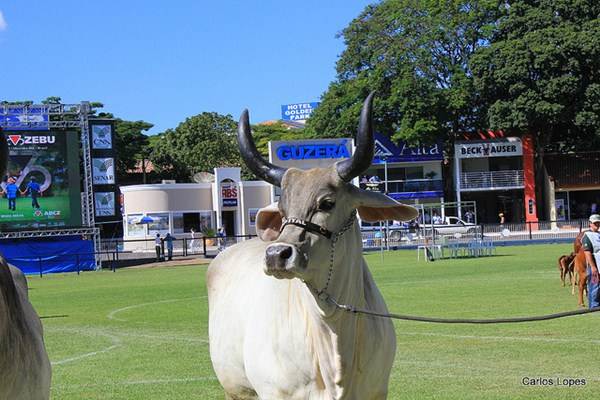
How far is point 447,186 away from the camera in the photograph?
6669 centimetres

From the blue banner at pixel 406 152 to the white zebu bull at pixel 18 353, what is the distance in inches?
2336

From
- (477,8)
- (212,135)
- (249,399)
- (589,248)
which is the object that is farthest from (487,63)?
(249,399)

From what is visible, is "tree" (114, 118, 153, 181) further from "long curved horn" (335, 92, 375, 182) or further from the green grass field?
"long curved horn" (335, 92, 375, 182)

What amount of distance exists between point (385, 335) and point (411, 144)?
187 ft

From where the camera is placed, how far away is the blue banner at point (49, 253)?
40.4 meters

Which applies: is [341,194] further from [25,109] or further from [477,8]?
[477,8]

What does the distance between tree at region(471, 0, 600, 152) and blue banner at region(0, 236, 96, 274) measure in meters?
30.8

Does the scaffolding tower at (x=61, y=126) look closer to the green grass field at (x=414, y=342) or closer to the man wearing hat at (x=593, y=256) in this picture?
the green grass field at (x=414, y=342)

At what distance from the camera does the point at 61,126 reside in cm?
4103

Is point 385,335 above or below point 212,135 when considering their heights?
below

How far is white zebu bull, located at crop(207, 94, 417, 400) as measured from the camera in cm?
480

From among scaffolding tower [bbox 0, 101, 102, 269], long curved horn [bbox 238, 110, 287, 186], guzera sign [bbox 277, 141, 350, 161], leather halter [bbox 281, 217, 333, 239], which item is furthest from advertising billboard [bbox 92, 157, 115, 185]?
leather halter [bbox 281, 217, 333, 239]

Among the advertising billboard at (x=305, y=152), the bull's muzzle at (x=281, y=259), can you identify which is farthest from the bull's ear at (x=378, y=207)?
the advertising billboard at (x=305, y=152)

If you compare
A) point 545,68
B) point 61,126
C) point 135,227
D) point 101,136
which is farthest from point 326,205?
point 135,227
